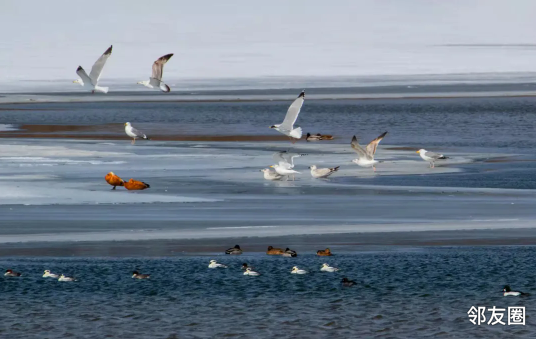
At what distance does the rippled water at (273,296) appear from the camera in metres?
8.73

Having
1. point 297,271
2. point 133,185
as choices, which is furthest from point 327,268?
point 133,185

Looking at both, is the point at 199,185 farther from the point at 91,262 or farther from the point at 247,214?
the point at 91,262

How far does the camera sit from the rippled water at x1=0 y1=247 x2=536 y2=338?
873 centimetres

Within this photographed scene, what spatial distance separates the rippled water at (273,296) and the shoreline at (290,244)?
10.7 inches

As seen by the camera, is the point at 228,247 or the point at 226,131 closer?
the point at 228,247

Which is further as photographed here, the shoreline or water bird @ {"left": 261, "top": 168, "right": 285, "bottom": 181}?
water bird @ {"left": 261, "top": 168, "right": 285, "bottom": 181}

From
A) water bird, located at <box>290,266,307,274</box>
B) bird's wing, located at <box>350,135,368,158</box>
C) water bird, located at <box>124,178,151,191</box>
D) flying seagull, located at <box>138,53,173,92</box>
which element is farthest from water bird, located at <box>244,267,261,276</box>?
flying seagull, located at <box>138,53,173,92</box>

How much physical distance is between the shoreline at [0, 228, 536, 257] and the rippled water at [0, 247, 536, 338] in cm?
27

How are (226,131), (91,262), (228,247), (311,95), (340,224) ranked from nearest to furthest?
1. (91,262)
2. (228,247)
3. (340,224)
4. (226,131)
5. (311,95)

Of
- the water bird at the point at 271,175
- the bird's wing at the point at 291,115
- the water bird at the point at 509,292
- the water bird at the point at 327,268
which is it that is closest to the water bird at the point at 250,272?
the water bird at the point at 327,268

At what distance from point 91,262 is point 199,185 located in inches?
230

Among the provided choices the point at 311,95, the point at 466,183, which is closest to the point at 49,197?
the point at 466,183

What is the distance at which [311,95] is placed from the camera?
5212 cm

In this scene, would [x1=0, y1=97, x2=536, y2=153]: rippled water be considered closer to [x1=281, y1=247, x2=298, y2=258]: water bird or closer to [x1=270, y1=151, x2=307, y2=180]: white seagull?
[x1=270, y1=151, x2=307, y2=180]: white seagull
